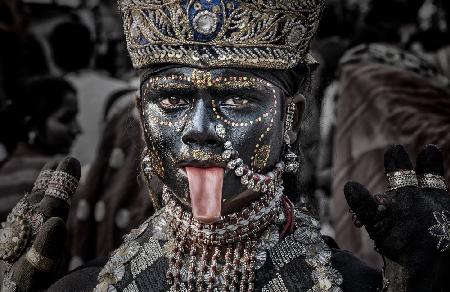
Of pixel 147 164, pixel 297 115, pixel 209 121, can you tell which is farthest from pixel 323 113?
pixel 209 121

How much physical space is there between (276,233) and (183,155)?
14.8 inches

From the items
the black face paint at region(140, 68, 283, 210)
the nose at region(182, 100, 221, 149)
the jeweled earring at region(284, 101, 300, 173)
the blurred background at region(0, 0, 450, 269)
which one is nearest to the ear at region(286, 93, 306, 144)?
the jeweled earring at region(284, 101, 300, 173)

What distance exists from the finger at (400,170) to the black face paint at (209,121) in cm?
30

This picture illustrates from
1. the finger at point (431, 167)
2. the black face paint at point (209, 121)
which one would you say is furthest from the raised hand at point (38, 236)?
the finger at point (431, 167)

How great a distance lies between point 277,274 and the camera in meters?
2.49

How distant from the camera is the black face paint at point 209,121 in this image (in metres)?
2.32

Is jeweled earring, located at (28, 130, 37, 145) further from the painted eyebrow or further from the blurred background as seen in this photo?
the painted eyebrow

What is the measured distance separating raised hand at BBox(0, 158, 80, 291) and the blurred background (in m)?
0.53

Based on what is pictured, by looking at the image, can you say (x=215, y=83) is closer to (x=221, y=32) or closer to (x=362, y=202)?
(x=221, y=32)

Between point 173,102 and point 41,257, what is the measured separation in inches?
22.3

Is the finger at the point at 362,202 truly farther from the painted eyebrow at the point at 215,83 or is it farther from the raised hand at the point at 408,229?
the painted eyebrow at the point at 215,83

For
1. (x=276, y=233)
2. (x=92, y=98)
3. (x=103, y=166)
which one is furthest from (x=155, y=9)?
(x=92, y=98)

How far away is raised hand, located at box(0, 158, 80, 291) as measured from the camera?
101 inches

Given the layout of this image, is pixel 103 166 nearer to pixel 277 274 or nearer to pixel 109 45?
pixel 277 274
